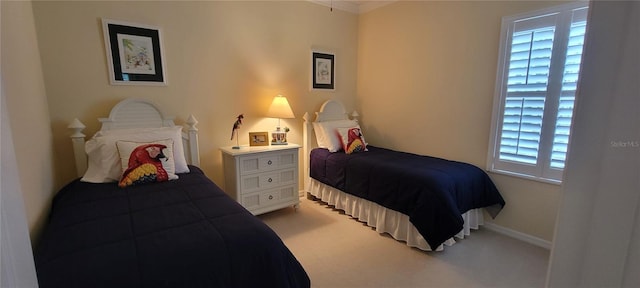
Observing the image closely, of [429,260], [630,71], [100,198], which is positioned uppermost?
[630,71]

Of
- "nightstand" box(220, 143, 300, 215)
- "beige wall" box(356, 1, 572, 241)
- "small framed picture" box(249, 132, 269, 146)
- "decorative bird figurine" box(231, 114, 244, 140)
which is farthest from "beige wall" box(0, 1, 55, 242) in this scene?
"beige wall" box(356, 1, 572, 241)

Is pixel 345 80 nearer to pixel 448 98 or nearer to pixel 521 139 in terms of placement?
pixel 448 98

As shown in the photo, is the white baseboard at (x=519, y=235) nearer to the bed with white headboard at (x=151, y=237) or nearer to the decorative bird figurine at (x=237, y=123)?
the bed with white headboard at (x=151, y=237)

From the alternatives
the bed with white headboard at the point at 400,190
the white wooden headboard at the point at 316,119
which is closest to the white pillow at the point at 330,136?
the bed with white headboard at the point at 400,190

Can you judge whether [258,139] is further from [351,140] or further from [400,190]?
[400,190]

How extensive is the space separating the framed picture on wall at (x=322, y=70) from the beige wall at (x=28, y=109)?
8.09ft

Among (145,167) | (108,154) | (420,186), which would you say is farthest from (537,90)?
(108,154)

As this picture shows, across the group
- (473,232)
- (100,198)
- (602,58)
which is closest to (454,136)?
(473,232)

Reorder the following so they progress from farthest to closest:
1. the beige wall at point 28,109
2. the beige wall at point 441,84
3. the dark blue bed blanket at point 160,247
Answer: the beige wall at point 441,84, the beige wall at point 28,109, the dark blue bed blanket at point 160,247

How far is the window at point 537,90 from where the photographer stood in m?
2.10

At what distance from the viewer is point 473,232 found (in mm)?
2586

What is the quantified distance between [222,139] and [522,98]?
2866 mm

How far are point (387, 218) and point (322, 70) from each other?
2021mm

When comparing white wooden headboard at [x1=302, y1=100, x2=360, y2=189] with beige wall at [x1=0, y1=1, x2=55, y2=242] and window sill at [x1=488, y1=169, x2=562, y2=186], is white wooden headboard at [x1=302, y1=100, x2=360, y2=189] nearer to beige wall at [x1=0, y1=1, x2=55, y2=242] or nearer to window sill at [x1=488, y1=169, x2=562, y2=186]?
window sill at [x1=488, y1=169, x2=562, y2=186]
